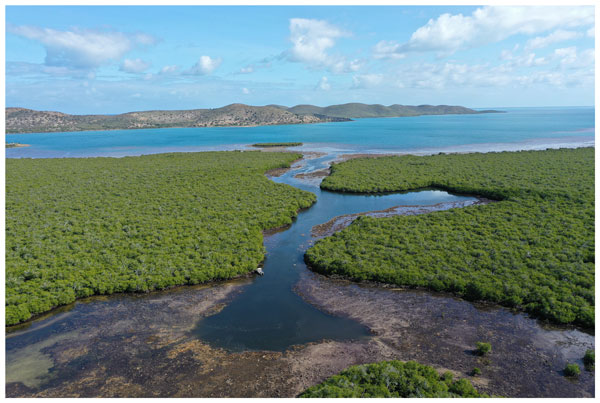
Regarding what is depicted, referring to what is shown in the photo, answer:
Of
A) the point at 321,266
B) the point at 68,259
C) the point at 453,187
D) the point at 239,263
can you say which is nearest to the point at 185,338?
the point at 239,263

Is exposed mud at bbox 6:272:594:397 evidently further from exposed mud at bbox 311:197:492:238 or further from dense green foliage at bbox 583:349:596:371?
exposed mud at bbox 311:197:492:238

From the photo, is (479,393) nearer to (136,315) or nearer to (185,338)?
(185,338)

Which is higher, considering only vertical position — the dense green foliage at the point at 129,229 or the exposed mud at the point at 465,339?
the dense green foliage at the point at 129,229

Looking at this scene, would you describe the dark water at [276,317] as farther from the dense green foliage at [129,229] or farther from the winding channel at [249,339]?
the dense green foliage at [129,229]

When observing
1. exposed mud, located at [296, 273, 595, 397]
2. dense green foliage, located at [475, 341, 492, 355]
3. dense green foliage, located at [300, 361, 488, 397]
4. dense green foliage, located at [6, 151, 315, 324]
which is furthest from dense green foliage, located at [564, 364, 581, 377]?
dense green foliage, located at [6, 151, 315, 324]

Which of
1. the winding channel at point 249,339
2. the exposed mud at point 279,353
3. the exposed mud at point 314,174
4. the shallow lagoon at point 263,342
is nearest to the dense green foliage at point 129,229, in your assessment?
the winding channel at point 249,339
